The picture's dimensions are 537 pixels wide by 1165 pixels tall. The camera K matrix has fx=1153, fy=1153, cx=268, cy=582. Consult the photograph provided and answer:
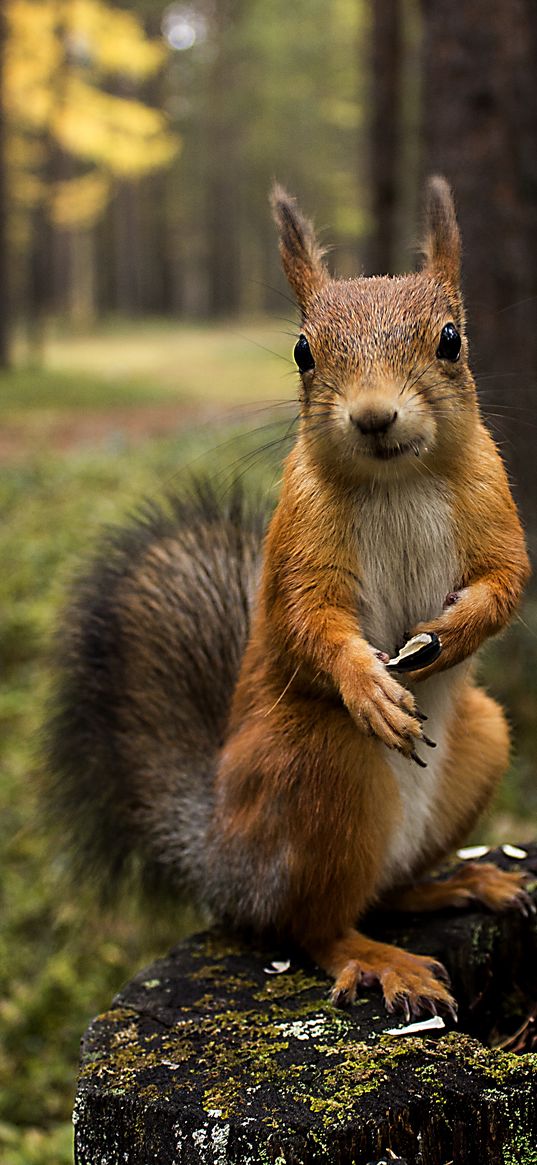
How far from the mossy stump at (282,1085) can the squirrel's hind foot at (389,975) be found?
0.03 m

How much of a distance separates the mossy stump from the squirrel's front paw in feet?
1.40

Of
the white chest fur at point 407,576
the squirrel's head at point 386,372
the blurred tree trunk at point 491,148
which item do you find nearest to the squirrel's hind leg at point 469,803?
the white chest fur at point 407,576

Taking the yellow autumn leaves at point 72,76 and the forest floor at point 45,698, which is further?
the yellow autumn leaves at point 72,76

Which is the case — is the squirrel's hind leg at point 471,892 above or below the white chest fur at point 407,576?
below

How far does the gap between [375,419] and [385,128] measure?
7.76 meters

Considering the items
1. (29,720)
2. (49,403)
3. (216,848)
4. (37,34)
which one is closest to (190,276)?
(37,34)

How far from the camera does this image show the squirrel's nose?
1516 millimetres

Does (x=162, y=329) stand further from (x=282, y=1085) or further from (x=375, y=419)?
(x=282, y=1085)

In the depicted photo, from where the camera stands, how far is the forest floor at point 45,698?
117 inches

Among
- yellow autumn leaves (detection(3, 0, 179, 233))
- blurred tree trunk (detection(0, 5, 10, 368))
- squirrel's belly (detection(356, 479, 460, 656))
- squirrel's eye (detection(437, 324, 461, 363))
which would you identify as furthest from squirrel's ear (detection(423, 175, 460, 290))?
yellow autumn leaves (detection(3, 0, 179, 233))

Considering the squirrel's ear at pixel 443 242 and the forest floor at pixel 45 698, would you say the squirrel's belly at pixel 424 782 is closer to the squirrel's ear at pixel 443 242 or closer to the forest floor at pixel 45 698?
the forest floor at pixel 45 698

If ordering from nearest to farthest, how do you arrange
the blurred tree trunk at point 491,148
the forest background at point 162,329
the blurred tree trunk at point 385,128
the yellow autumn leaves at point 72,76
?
the forest background at point 162,329 → the blurred tree trunk at point 491,148 → the blurred tree trunk at point 385,128 → the yellow autumn leaves at point 72,76

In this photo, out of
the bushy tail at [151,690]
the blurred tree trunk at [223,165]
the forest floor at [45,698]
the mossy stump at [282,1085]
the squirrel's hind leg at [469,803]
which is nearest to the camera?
the mossy stump at [282,1085]

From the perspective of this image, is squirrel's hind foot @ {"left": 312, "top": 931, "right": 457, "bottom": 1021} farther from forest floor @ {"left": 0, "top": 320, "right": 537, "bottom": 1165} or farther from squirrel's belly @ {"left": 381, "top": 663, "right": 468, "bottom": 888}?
forest floor @ {"left": 0, "top": 320, "right": 537, "bottom": 1165}
